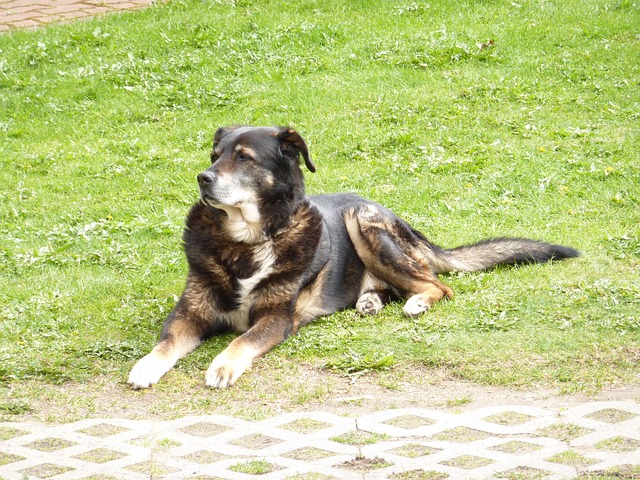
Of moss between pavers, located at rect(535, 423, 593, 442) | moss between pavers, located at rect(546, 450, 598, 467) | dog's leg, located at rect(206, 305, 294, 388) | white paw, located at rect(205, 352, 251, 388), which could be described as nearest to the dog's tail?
dog's leg, located at rect(206, 305, 294, 388)

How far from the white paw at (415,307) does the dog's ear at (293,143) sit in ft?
3.63

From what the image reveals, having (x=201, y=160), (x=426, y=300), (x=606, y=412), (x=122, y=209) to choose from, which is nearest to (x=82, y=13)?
(x=201, y=160)

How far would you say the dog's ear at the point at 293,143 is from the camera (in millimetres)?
6141

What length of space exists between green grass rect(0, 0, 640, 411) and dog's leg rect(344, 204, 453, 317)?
0.27m

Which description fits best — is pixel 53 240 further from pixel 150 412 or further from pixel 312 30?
pixel 312 30

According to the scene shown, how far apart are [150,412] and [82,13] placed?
10318mm

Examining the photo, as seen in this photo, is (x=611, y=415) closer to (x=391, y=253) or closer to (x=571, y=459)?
(x=571, y=459)

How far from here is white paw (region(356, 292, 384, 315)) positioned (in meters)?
6.49

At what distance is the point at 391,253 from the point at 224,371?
1.79m

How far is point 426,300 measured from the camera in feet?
21.1

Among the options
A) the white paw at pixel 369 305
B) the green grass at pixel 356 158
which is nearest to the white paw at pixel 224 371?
the green grass at pixel 356 158

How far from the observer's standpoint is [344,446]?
178 inches

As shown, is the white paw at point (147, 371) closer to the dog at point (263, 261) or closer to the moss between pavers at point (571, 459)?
the dog at point (263, 261)

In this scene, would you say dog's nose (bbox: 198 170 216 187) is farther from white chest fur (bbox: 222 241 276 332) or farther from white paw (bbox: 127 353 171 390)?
white paw (bbox: 127 353 171 390)
